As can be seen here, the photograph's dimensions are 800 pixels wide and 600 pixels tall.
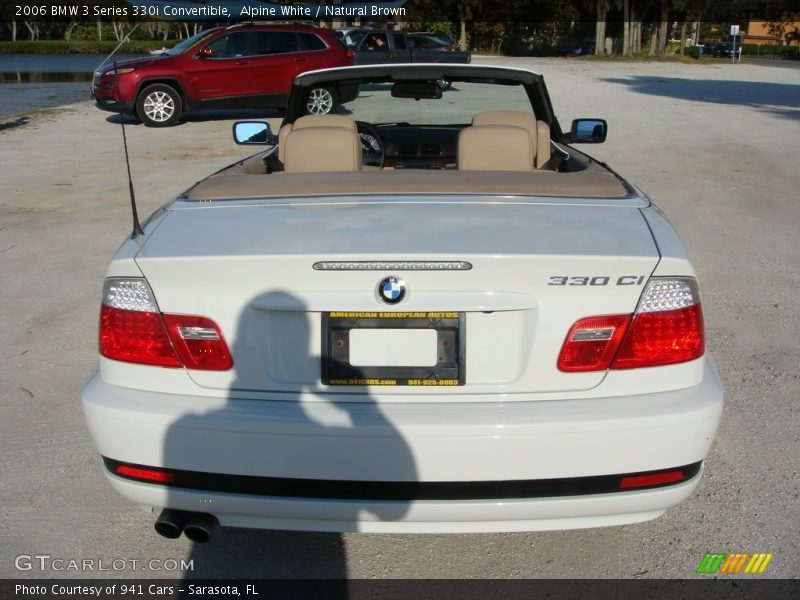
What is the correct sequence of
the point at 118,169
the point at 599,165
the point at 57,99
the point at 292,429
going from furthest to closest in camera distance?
the point at 57,99
the point at 118,169
the point at 599,165
the point at 292,429

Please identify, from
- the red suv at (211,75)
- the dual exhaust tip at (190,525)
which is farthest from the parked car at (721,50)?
the dual exhaust tip at (190,525)

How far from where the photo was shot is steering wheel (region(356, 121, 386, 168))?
15.5ft

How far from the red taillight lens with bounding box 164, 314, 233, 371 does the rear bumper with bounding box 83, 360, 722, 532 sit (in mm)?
104

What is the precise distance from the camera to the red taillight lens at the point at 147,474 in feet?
7.61

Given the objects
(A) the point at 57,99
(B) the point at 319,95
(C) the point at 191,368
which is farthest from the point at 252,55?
(C) the point at 191,368

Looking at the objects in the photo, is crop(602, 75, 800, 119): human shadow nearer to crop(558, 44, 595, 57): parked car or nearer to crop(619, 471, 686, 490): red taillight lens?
crop(619, 471, 686, 490): red taillight lens

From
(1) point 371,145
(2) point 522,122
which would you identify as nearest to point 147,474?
(2) point 522,122

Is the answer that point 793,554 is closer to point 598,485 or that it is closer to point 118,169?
point 598,485

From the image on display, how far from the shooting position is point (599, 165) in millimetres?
3900

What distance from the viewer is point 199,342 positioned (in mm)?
2305

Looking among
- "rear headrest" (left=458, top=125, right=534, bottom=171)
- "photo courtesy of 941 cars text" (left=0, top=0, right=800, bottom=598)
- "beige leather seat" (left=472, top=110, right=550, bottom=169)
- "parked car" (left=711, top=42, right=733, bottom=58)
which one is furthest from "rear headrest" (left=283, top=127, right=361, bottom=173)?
"parked car" (left=711, top=42, right=733, bottom=58)

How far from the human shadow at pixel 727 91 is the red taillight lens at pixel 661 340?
16024 millimetres

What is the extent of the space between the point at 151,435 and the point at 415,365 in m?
0.76

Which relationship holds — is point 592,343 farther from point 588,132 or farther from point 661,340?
point 588,132
